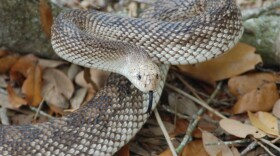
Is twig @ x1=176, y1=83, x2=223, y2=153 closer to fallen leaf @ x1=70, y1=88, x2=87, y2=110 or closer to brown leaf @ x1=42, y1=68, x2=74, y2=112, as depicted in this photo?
fallen leaf @ x1=70, y1=88, x2=87, y2=110

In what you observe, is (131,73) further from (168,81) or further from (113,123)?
(168,81)

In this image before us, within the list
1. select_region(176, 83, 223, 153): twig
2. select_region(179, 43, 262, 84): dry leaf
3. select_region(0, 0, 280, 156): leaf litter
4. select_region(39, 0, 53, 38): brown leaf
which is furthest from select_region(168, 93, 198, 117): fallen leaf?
select_region(39, 0, 53, 38): brown leaf

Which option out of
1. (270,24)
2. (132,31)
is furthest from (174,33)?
(270,24)

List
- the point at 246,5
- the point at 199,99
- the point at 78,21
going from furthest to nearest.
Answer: the point at 246,5
the point at 199,99
the point at 78,21

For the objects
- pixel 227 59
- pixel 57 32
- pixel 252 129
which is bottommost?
pixel 252 129

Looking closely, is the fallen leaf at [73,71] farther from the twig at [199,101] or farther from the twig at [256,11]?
the twig at [256,11]

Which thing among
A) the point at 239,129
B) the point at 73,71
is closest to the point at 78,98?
the point at 73,71
